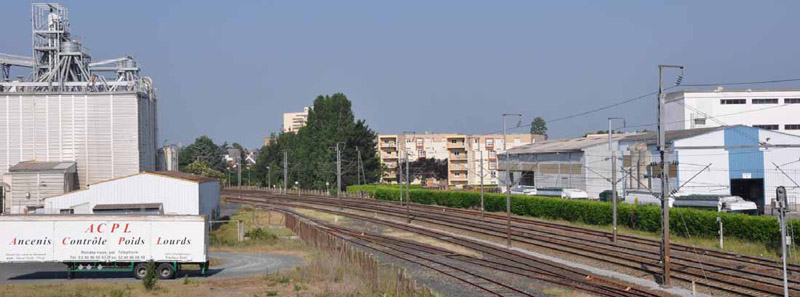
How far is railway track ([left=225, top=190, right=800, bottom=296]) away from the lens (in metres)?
29.9

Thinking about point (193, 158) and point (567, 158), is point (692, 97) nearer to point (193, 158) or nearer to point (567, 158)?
point (567, 158)

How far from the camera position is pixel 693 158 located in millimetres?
65688

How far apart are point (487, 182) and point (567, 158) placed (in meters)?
63.4

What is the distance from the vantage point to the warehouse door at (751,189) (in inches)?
2619

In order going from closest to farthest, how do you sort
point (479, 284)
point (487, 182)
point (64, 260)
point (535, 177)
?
point (479, 284)
point (64, 260)
point (535, 177)
point (487, 182)

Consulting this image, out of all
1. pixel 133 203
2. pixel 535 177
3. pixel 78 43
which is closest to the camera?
pixel 133 203

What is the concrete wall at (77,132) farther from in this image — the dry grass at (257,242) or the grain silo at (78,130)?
the dry grass at (257,242)

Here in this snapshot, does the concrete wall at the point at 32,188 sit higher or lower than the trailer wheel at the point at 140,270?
higher

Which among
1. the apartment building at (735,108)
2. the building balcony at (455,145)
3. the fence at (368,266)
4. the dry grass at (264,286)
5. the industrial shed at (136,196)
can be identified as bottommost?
the dry grass at (264,286)

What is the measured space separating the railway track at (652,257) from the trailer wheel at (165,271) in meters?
19.7

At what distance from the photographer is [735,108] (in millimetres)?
99000

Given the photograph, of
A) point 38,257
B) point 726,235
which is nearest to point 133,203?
point 38,257

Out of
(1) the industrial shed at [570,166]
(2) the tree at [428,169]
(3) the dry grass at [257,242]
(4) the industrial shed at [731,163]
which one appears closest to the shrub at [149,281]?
(3) the dry grass at [257,242]

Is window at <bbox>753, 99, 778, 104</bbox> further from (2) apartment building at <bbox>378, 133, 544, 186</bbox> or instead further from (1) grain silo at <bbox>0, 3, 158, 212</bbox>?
(1) grain silo at <bbox>0, 3, 158, 212</bbox>
